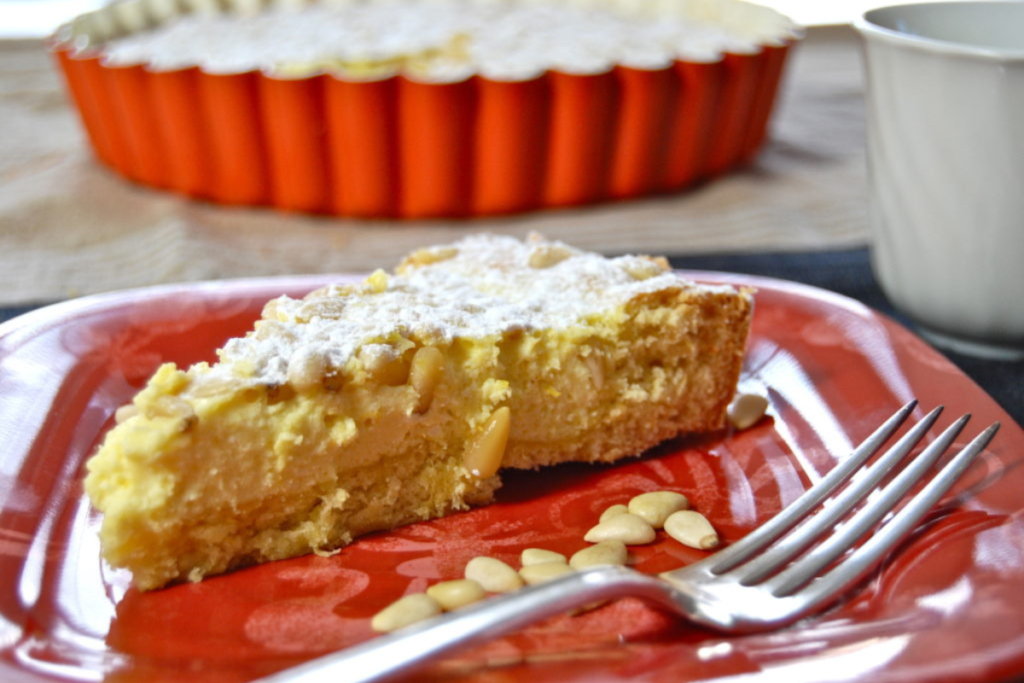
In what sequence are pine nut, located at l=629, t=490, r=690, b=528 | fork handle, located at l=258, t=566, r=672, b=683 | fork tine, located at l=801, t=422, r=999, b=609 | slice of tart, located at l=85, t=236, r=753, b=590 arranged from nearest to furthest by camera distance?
fork handle, located at l=258, t=566, r=672, b=683, fork tine, located at l=801, t=422, r=999, b=609, slice of tart, located at l=85, t=236, r=753, b=590, pine nut, located at l=629, t=490, r=690, b=528

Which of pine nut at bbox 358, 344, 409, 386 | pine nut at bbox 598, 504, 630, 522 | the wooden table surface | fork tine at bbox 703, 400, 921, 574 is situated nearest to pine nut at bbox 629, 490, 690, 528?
pine nut at bbox 598, 504, 630, 522

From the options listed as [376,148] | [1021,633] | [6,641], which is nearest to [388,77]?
[376,148]

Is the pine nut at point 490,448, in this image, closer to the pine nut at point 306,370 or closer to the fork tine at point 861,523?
the pine nut at point 306,370

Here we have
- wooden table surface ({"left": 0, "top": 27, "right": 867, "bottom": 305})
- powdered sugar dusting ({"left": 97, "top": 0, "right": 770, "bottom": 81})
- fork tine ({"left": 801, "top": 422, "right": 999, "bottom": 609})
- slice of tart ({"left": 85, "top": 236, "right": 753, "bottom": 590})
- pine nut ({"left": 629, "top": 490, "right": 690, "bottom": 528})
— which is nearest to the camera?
fork tine ({"left": 801, "top": 422, "right": 999, "bottom": 609})

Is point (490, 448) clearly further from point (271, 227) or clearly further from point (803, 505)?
point (271, 227)

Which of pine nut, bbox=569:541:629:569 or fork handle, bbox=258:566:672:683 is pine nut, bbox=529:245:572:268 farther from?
fork handle, bbox=258:566:672:683

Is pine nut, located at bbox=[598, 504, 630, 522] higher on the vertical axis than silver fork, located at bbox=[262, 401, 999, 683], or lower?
lower

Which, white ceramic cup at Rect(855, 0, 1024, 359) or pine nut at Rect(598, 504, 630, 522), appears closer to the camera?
pine nut at Rect(598, 504, 630, 522)

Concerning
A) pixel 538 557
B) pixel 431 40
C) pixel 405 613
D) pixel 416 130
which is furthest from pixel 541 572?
pixel 431 40
